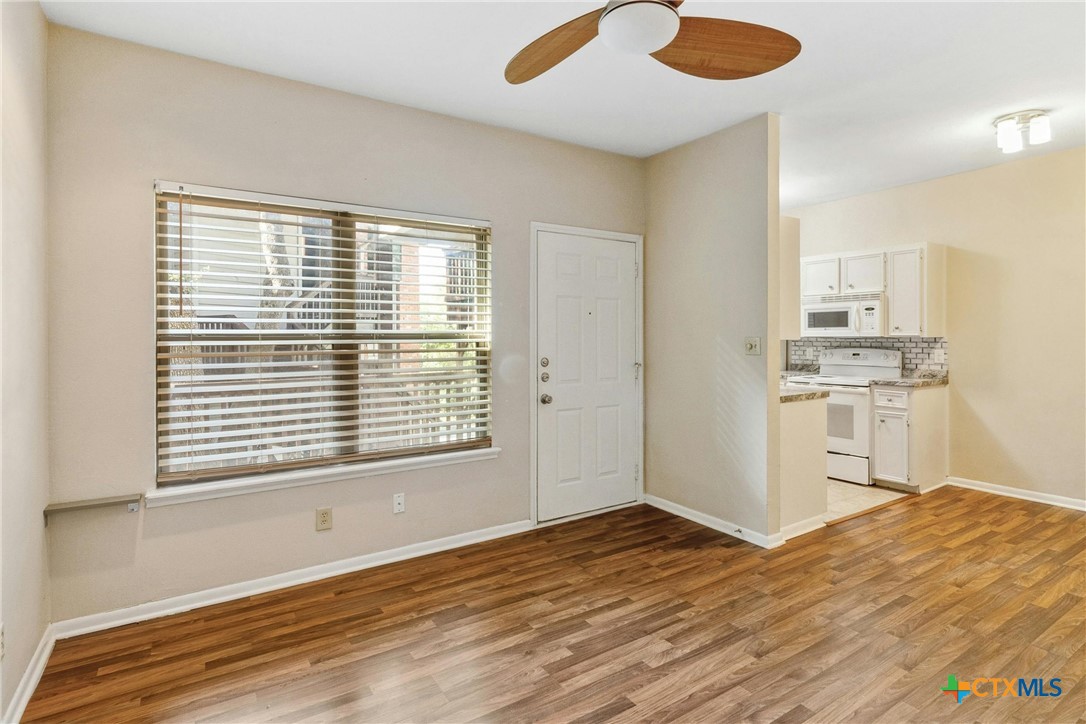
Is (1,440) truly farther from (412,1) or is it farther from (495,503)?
(495,503)

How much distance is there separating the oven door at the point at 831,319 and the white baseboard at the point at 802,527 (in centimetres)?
212

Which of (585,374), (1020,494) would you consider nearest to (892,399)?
(1020,494)

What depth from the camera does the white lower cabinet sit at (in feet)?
15.0

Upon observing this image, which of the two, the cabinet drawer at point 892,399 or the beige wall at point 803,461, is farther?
the cabinet drawer at point 892,399

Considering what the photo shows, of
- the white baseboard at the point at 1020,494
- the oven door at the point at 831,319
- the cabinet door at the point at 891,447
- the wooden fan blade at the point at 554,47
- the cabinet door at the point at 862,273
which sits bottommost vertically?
the white baseboard at the point at 1020,494

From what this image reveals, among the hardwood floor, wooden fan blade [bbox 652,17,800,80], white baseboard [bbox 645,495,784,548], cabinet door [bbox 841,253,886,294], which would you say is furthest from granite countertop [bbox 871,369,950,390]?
wooden fan blade [bbox 652,17,800,80]

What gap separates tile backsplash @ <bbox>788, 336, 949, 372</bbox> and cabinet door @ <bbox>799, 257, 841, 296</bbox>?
1.53 ft

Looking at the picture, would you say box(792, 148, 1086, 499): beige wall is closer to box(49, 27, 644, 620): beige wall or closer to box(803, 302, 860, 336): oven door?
box(803, 302, 860, 336): oven door

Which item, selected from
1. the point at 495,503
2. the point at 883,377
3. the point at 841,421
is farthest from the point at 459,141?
the point at 883,377

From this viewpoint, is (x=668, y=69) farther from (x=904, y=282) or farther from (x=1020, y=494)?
(x=1020, y=494)

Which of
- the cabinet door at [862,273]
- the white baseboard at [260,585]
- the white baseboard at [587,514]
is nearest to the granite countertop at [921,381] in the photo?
the cabinet door at [862,273]

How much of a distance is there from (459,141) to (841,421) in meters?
4.01

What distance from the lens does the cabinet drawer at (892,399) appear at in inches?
181

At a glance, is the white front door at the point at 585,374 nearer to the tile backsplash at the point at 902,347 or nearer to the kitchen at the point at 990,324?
the kitchen at the point at 990,324
